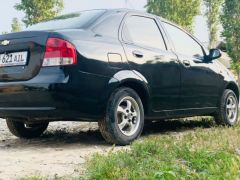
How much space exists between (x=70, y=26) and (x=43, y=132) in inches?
84.1

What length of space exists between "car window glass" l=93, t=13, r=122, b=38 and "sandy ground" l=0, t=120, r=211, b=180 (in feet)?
4.30

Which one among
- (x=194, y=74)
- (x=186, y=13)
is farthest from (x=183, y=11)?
(x=194, y=74)

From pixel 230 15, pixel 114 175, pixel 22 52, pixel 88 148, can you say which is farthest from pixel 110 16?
pixel 230 15

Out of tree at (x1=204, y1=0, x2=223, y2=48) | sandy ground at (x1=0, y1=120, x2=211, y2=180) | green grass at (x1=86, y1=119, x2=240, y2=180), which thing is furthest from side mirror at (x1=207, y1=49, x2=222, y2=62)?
tree at (x1=204, y1=0, x2=223, y2=48)

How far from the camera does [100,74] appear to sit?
206 inches

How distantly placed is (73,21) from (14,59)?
0.92 m

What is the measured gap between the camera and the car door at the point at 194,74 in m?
6.66

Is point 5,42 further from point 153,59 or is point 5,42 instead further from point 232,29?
point 232,29

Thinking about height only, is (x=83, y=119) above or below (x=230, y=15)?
above

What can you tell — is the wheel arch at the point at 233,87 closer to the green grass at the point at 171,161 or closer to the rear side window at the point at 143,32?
the rear side window at the point at 143,32

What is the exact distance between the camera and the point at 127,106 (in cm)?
564

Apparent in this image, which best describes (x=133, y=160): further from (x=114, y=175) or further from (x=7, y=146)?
(x=7, y=146)

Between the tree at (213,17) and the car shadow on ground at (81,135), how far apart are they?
50606 mm

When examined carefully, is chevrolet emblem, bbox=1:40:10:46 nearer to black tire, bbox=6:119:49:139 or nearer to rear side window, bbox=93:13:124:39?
rear side window, bbox=93:13:124:39
